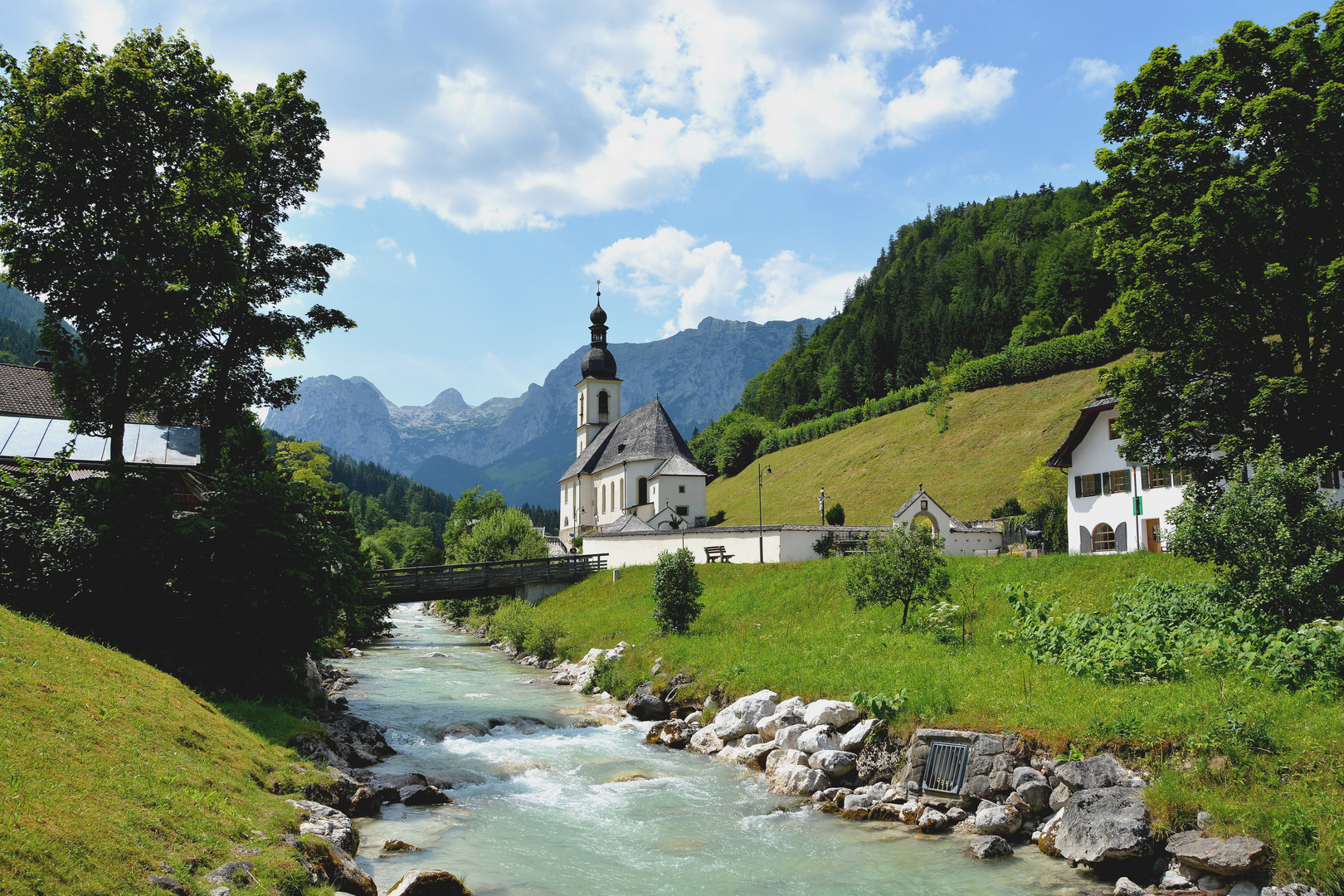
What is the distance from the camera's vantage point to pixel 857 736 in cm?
1527

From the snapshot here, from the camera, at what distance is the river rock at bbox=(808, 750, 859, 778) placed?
1462 cm

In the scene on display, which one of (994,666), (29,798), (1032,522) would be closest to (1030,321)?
(1032,522)

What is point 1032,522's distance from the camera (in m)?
43.8

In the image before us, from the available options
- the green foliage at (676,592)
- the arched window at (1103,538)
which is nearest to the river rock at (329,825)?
the green foliage at (676,592)

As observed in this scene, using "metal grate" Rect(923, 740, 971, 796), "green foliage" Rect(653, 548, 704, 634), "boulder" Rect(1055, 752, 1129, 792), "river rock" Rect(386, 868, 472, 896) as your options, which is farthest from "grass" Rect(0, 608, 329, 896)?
"green foliage" Rect(653, 548, 704, 634)

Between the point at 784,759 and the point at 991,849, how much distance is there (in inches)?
190

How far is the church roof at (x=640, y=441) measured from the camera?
65.9 meters

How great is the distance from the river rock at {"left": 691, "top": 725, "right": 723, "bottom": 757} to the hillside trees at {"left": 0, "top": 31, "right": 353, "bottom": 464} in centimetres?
1453

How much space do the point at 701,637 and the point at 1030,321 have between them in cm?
7700

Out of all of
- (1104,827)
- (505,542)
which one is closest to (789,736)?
(1104,827)

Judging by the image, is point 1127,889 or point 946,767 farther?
point 946,767

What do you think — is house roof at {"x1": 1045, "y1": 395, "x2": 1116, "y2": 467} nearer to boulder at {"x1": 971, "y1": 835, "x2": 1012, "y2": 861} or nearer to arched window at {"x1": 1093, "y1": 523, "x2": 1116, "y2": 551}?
arched window at {"x1": 1093, "y1": 523, "x2": 1116, "y2": 551}

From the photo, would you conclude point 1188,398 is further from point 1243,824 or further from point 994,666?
point 1243,824

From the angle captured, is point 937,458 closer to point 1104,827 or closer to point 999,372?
point 999,372
